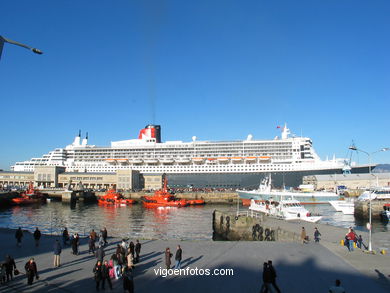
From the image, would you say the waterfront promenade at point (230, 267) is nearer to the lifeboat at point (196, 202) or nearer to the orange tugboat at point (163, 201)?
the orange tugboat at point (163, 201)

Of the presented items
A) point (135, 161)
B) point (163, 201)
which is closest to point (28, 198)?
point (163, 201)

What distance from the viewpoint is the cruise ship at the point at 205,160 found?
65562mm

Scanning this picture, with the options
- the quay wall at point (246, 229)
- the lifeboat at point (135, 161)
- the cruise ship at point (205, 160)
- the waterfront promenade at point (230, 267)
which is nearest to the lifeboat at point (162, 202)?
the cruise ship at point (205, 160)

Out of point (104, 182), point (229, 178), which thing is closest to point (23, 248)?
point (229, 178)

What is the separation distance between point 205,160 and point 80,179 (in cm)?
3008

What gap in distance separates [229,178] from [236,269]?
2181 inches

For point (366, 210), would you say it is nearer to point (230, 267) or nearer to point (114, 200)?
point (230, 267)

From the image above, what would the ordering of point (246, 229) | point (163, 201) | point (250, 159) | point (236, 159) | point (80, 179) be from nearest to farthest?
1. point (246, 229)
2. point (163, 201)
3. point (250, 159)
4. point (236, 159)
5. point (80, 179)

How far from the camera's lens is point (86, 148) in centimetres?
8188

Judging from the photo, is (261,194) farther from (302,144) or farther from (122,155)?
(122,155)

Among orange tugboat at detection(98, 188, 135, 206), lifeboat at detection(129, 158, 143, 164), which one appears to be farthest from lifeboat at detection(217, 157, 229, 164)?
orange tugboat at detection(98, 188, 135, 206)

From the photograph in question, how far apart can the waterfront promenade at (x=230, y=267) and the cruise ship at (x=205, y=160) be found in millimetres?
50930

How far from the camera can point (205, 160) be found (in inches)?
2822

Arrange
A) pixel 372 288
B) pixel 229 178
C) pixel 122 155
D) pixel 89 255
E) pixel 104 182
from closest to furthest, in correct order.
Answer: pixel 372 288 → pixel 89 255 → pixel 229 178 → pixel 104 182 → pixel 122 155
